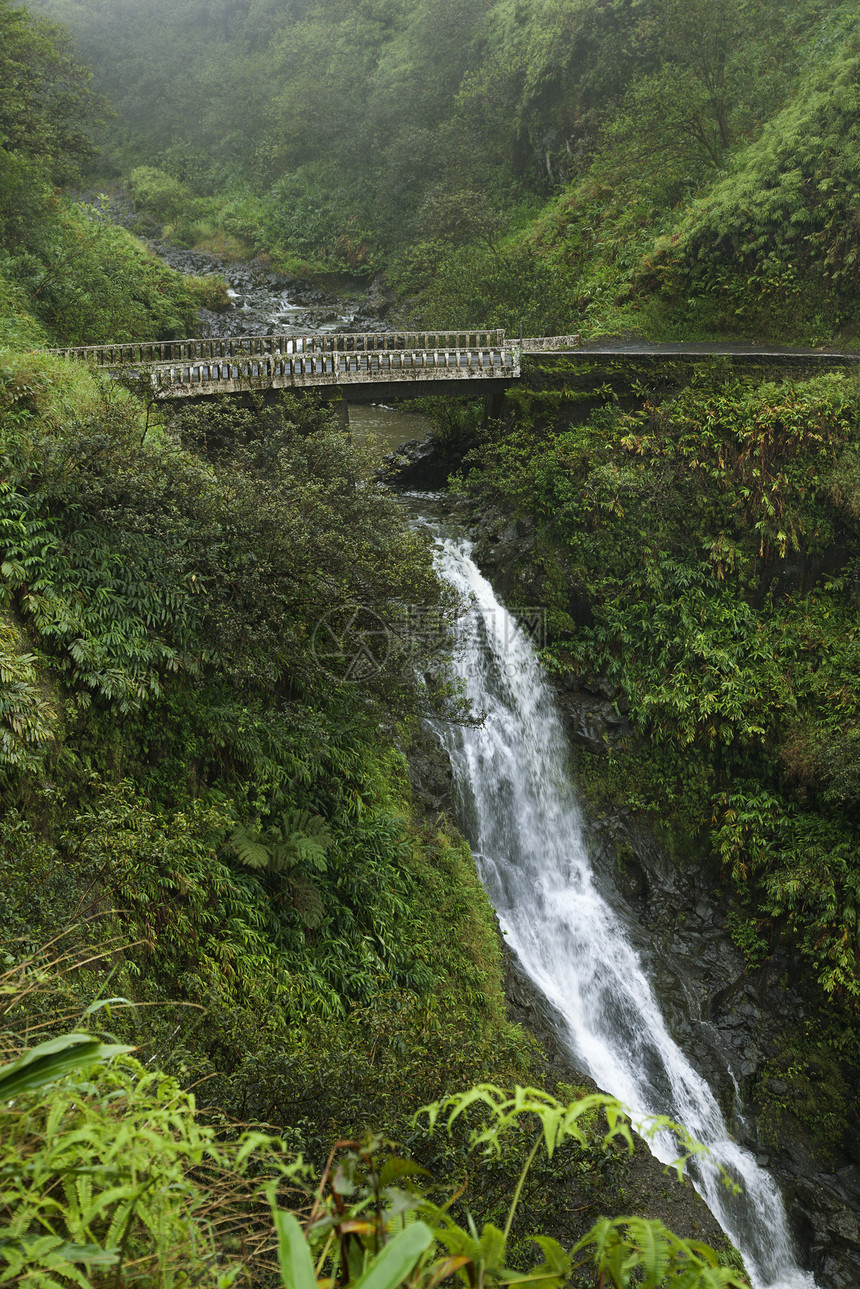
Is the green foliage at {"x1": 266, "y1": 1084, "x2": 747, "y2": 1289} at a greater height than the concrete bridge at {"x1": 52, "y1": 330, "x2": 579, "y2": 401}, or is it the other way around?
the concrete bridge at {"x1": 52, "y1": 330, "x2": 579, "y2": 401}

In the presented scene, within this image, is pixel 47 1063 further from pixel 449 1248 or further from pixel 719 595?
pixel 719 595

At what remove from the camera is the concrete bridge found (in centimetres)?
1391

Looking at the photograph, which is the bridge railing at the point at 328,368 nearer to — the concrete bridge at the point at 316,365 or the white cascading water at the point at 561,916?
the concrete bridge at the point at 316,365

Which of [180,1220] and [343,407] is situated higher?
[343,407]

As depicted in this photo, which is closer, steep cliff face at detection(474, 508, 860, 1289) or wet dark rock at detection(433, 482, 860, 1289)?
wet dark rock at detection(433, 482, 860, 1289)

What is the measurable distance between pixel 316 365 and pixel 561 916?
1137 centimetres

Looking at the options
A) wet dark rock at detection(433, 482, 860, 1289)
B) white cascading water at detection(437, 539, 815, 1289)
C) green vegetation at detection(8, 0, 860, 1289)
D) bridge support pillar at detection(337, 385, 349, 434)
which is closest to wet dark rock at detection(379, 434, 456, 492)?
green vegetation at detection(8, 0, 860, 1289)

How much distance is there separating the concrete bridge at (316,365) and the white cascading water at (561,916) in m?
3.92

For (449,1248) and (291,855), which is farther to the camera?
(291,855)

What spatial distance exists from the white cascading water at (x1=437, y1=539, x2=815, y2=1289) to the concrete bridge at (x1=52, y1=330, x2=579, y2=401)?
392cm

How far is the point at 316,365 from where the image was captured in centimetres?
1484

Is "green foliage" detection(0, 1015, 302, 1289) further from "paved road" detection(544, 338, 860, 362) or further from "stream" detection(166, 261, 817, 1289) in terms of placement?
"paved road" detection(544, 338, 860, 362)

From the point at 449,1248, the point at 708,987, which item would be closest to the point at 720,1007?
the point at 708,987

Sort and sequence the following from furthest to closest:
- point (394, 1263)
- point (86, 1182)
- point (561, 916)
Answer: point (561, 916) < point (86, 1182) < point (394, 1263)
